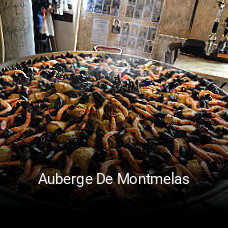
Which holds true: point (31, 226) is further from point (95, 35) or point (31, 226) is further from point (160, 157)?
point (95, 35)

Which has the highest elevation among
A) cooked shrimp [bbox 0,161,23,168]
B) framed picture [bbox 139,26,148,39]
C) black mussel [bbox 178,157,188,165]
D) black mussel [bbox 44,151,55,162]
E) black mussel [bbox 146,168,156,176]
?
framed picture [bbox 139,26,148,39]

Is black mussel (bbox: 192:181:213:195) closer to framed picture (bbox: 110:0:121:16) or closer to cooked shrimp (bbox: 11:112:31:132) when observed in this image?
cooked shrimp (bbox: 11:112:31:132)

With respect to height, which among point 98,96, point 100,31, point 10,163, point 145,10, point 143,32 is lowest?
point 10,163

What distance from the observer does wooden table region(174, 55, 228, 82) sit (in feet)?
13.9

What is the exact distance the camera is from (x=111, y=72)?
3.32 meters

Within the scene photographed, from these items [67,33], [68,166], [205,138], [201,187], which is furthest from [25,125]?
[67,33]

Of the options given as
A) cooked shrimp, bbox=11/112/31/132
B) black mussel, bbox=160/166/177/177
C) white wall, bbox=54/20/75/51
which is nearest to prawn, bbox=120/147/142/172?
black mussel, bbox=160/166/177/177

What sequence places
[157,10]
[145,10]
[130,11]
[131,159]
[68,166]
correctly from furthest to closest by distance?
[130,11] < [145,10] < [157,10] < [131,159] < [68,166]

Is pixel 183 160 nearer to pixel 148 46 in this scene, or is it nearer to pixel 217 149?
pixel 217 149

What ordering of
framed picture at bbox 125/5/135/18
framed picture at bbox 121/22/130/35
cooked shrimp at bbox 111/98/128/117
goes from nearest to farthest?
cooked shrimp at bbox 111/98/128/117 → framed picture at bbox 125/5/135/18 → framed picture at bbox 121/22/130/35

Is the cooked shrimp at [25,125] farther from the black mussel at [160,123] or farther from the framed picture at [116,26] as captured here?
the framed picture at [116,26]

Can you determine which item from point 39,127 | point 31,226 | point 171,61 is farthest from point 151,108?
point 171,61

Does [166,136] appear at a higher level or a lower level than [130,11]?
lower

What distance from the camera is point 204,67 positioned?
4656 mm
